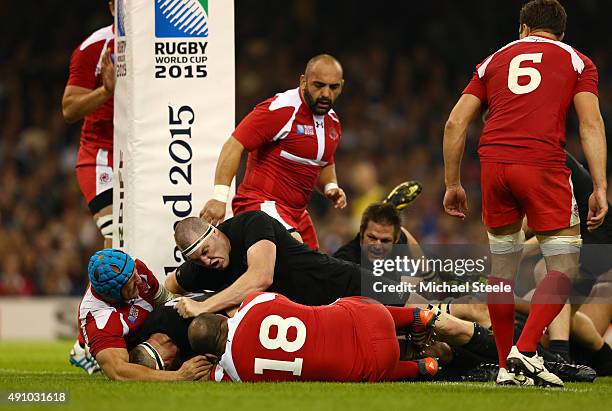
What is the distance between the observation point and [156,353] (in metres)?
6.78

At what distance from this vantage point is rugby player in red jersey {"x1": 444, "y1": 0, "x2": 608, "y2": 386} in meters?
6.14

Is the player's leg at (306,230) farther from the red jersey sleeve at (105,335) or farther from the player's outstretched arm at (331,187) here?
the red jersey sleeve at (105,335)

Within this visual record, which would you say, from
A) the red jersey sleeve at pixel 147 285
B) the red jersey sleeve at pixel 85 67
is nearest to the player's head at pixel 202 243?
the red jersey sleeve at pixel 147 285

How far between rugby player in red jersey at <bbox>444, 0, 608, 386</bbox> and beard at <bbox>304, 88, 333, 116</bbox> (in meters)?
1.77

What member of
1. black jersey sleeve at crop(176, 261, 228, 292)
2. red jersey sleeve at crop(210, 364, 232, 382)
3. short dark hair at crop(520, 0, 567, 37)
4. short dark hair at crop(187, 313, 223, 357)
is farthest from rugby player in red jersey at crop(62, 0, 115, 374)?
short dark hair at crop(520, 0, 567, 37)

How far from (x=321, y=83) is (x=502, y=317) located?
2.43 metres

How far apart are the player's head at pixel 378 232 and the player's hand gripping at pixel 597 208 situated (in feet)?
8.38

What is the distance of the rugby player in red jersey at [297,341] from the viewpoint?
6.21 meters

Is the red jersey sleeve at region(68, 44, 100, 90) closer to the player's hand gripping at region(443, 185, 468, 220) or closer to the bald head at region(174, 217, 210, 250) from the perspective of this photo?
the bald head at region(174, 217, 210, 250)

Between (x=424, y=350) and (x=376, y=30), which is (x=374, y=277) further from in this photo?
(x=376, y=30)

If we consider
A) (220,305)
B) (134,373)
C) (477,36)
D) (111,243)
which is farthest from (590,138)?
(477,36)

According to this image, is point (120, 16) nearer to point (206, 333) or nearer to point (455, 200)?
point (206, 333)

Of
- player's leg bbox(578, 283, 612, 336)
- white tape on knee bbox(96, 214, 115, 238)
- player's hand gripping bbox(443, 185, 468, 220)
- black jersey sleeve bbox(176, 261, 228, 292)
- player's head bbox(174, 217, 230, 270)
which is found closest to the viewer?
player's hand gripping bbox(443, 185, 468, 220)

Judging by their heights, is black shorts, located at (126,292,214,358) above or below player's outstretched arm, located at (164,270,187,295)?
below
